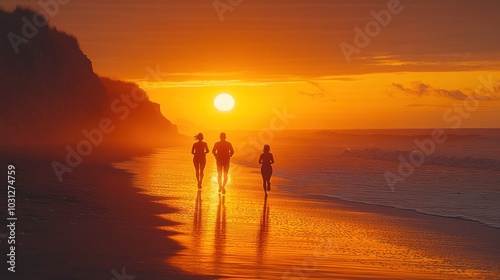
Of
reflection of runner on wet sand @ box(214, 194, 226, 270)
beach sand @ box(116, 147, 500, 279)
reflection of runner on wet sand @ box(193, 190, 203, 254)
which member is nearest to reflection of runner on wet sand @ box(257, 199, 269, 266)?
beach sand @ box(116, 147, 500, 279)

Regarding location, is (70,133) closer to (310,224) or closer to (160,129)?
(310,224)

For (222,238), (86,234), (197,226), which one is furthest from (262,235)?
(86,234)

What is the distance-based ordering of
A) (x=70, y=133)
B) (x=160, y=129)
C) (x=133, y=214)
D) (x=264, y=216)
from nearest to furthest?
(x=133, y=214) → (x=264, y=216) → (x=70, y=133) → (x=160, y=129)

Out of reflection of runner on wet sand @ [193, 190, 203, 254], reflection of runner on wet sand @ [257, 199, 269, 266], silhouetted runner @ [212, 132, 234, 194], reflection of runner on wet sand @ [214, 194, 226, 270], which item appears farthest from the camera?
silhouetted runner @ [212, 132, 234, 194]

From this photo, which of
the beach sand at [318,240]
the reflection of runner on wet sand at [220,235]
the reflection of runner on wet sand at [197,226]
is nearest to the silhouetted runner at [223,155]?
the beach sand at [318,240]

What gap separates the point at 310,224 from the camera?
15.6 meters

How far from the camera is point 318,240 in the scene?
43.1 feet

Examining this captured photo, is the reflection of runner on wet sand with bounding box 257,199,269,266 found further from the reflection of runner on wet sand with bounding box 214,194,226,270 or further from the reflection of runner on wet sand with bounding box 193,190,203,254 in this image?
the reflection of runner on wet sand with bounding box 193,190,203,254

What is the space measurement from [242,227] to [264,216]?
2269 millimetres

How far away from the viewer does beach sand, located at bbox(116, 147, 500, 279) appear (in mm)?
10141

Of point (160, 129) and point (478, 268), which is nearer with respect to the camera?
point (478, 268)

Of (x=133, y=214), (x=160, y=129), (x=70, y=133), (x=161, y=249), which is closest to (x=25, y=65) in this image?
(x=70, y=133)

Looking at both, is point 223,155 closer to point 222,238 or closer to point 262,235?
point 262,235

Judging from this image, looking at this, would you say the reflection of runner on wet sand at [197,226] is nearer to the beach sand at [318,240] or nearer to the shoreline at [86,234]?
the beach sand at [318,240]
